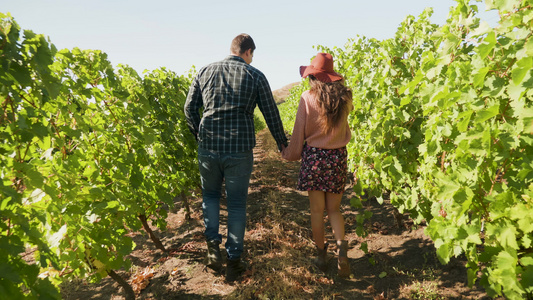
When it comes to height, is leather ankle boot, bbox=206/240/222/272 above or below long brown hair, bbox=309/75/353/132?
below

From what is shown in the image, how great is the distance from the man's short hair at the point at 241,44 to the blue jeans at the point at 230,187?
96 cm

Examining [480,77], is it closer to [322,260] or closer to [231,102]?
[231,102]

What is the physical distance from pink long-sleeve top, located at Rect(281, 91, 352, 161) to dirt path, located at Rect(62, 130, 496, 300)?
46.2 inches

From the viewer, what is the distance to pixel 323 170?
2537 millimetres

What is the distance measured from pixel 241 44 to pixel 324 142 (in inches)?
46.9

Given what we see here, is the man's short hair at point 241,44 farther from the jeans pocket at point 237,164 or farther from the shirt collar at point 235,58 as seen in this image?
the jeans pocket at point 237,164

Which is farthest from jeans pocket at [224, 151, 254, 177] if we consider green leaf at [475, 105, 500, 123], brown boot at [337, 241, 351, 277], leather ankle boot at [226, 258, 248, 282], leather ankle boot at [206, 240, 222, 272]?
green leaf at [475, 105, 500, 123]

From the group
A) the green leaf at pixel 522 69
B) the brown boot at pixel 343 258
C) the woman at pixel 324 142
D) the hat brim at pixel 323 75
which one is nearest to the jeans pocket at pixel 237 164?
the woman at pixel 324 142

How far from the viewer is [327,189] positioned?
2557 millimetres

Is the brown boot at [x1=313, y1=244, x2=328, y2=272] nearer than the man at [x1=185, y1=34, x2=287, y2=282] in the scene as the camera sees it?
No

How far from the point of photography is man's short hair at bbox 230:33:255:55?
265 centimetres

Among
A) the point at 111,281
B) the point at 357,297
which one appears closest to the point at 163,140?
the point at 111,281

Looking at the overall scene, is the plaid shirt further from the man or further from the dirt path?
the dirt path

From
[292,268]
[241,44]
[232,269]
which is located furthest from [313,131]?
[232,269]
